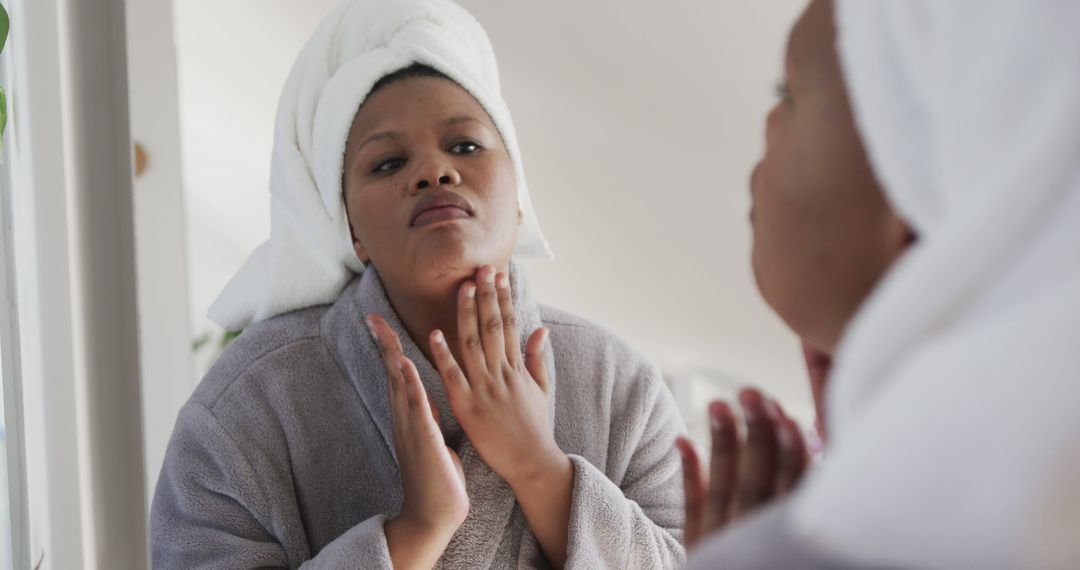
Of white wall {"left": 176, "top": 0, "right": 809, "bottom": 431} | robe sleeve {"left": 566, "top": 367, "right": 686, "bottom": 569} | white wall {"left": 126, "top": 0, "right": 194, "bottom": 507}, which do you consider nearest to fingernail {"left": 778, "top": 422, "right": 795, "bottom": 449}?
robe sleeve {"left": 566, "top": 367, "right": 686, "bottom": 569}

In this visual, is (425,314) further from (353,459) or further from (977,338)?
(977,338)

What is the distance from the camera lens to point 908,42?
320 millimetres

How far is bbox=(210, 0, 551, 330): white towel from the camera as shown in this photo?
76cm

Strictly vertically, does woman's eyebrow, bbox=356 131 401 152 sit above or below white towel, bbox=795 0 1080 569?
above

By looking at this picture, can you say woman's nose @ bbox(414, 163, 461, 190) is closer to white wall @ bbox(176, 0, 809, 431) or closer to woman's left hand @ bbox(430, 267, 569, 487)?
woman's left hand @ bbox(430, 267, 569, 487)

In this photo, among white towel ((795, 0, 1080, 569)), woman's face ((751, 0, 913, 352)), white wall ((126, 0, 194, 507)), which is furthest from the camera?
white wall ((126, 0, 194, 507))

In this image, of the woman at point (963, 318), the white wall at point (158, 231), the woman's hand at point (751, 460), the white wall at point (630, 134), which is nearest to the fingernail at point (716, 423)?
the woman's hand at point (751, 460)

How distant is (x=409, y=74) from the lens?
0.76 meters

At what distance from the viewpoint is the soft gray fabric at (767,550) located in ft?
1.12

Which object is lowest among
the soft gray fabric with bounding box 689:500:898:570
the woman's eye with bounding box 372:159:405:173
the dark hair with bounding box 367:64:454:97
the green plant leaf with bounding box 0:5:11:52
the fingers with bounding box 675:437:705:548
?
the fingers with bounding box 675:437:705:548

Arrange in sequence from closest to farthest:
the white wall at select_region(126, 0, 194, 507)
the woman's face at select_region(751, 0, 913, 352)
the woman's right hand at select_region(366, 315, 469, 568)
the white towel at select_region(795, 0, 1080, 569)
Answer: the white towel at select_region(795, 0, 1080, 569)
the woman's face at select_region(751, 0, 913, 352)
the woman's right hand at select_region(366, 315, 469, 568)
the white wall at select_region(126, 0, 194, 507)

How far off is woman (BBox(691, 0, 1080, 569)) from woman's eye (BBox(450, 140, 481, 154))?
432 millimetres

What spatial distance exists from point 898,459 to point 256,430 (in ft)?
1.81

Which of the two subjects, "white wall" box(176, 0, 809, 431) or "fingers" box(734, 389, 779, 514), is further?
"white wall" box(176, 0, 809, 431)
